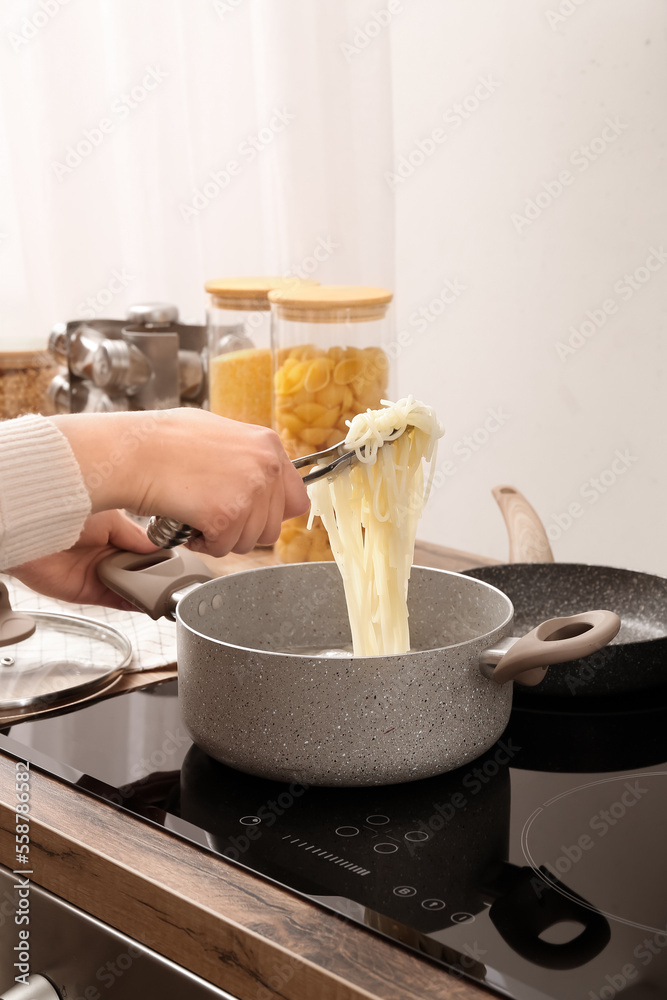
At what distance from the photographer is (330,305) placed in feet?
3.74

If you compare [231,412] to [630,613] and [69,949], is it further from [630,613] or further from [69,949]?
[69,949]

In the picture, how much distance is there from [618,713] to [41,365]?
1127mm

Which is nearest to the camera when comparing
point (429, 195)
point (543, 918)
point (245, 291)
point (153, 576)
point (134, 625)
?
point (543, 918)

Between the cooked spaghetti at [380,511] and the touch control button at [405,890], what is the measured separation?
0.29m

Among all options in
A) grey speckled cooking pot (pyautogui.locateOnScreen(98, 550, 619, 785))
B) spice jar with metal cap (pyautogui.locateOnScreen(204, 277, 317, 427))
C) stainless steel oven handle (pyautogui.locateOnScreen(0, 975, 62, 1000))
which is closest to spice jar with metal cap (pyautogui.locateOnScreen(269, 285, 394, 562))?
spice jar with metal cap (pyautogui.locateOnScreen(204, 277, 317, 427))

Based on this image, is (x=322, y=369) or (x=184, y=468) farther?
(x=322, y=369)

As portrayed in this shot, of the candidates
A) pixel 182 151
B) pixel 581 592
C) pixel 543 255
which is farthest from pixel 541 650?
pixel 182 151

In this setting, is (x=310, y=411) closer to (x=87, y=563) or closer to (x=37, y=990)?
(x=87, y=563)

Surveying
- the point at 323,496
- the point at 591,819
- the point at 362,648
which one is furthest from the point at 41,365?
the point at 591,819

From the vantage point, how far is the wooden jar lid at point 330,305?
114cm

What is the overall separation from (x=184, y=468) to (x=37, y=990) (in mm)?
369

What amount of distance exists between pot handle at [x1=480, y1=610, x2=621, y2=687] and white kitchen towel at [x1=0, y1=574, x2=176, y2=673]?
1.26 feet

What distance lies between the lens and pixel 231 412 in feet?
4.31

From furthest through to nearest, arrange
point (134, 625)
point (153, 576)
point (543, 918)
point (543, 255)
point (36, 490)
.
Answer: point (543, 255), point (134, 625), point (153, 576), point (36, 490), point (543, 918)
